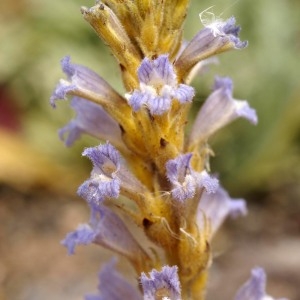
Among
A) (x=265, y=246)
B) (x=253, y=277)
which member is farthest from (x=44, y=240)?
(x=253, y=277)

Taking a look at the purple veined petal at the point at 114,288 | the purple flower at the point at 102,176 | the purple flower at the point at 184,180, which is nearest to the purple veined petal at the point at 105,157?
the purple flower at the point at 102,176

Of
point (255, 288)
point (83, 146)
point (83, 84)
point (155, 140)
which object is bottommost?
point (255, 288)

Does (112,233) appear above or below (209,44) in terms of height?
below

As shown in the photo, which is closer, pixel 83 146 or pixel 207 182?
pixel 207 182

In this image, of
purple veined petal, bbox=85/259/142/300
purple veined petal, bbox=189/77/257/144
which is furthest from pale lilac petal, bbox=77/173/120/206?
purple veined petal, bbox=85/259/142/300

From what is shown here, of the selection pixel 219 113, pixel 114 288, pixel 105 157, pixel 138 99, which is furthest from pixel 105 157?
pixel 114 288

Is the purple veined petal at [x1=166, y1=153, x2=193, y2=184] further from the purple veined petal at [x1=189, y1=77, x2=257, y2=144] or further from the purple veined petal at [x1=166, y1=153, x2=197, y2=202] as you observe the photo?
the purple veined petal at [x1=189, y1=77, x2=257, y2=144]

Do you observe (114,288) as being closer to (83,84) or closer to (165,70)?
(83,84)

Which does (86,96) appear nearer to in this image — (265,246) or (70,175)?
(265,246)
